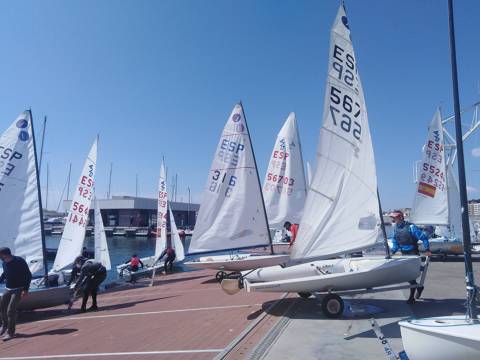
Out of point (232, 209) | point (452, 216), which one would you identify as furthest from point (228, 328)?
point (452, 216)

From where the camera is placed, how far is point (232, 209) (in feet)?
41.4

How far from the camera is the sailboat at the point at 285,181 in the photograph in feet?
56.6

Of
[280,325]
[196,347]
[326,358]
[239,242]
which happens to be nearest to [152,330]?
[196,347]

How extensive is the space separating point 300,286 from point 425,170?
1425 centimetres

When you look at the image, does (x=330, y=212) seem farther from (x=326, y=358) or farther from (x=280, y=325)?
(x=326, y=358)

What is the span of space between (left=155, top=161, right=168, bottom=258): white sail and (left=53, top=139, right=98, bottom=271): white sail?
6453 mm

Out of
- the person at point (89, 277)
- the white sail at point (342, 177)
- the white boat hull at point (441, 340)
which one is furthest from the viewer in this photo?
the person at point (89, 277)

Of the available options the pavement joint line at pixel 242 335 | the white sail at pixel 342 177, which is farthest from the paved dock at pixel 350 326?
the white sail at pixel 342 177

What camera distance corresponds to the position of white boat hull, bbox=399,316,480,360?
11.1ft

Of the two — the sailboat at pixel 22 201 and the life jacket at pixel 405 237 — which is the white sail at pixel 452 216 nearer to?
the life jacket at pixel 405 237

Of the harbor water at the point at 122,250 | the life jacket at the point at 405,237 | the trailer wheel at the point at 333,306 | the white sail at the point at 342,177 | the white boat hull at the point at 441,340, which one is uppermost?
the white sail at the point at 342,177

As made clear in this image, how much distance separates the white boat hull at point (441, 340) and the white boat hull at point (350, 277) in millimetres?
2358

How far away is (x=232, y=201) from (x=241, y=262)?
205 centimetres

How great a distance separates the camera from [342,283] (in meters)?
6.23
